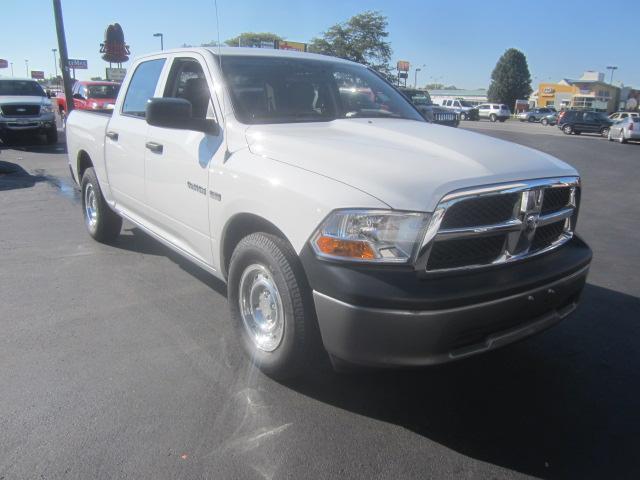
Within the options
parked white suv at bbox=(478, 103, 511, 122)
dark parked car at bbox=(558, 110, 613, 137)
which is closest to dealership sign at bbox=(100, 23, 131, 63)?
dark parked car at bbox=(558, 110, 613, 137)

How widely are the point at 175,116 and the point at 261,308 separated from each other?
4.32 ft

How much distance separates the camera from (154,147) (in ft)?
13.3

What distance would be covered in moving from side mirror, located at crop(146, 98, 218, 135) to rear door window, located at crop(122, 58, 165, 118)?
1.08 metres

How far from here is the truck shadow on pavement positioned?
2.55 metres

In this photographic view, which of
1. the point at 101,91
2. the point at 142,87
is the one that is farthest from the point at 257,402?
the point at 101,91

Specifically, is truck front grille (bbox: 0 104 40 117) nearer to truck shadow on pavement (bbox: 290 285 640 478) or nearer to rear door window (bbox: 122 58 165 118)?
rear door window (bbox: 122 58 165 118)

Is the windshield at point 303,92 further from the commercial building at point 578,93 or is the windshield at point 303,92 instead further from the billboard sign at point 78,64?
the commercial building at point 578,93

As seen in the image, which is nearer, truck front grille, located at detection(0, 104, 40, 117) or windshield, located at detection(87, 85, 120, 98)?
truck front grille, located at detection(0, 104, 40, 117)

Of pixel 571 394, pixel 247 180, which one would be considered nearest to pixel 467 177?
pixel 247 180

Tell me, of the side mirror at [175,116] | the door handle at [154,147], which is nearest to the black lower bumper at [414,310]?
the side mirror at [175,116]

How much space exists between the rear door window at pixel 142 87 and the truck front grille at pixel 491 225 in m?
2.90

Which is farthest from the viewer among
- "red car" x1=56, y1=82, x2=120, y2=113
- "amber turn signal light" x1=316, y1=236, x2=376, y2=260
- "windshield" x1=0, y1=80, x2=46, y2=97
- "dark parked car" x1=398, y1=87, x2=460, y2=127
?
"red car" x1=56, y1=82, x2=120, y2=113

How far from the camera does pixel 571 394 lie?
3068 millimetres

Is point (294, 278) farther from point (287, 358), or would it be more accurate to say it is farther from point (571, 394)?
point (571, 394)
